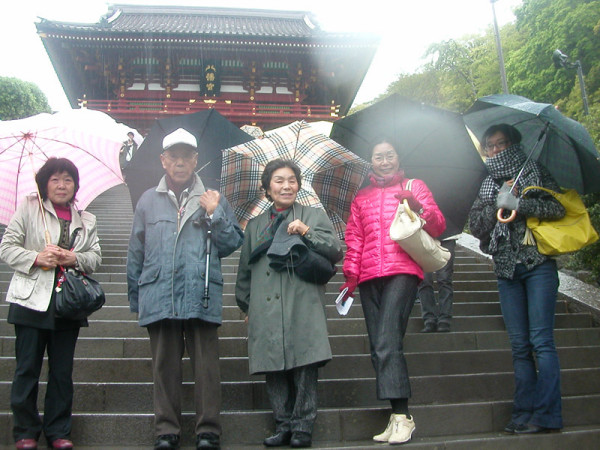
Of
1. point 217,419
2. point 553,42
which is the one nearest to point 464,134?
point 217,419

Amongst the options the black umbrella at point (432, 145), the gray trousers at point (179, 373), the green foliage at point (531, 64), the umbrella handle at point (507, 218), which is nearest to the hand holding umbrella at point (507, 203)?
the umbrella handle at point (507, 218)

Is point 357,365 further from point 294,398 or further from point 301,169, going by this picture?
point 301,169

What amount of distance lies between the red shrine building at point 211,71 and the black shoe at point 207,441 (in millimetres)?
Result: 12370

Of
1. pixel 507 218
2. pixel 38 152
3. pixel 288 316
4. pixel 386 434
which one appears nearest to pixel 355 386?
pixel 386 434

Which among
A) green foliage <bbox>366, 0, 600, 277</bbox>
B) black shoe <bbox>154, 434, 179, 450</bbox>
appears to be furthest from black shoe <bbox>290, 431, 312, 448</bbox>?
green foliage <bbox>366, 0, 600, 277</bbox>

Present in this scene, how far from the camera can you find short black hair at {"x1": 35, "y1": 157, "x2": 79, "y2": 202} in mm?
3318

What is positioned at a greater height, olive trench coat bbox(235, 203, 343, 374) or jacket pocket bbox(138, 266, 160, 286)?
jacket pocket bbox(138, 266, 160, 286)

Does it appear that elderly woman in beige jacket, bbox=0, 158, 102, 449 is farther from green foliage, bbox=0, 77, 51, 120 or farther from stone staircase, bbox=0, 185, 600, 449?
green foliage, bbox=0, 77, 51, 120

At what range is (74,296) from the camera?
3088 millimetres

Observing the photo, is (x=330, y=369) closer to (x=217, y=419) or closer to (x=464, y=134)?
(x=217, y=419)

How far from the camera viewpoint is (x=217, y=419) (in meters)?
3.01

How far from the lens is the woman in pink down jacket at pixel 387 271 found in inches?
121

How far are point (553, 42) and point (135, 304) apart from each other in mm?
22107

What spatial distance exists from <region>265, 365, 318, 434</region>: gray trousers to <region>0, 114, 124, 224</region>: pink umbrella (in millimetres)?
1736
